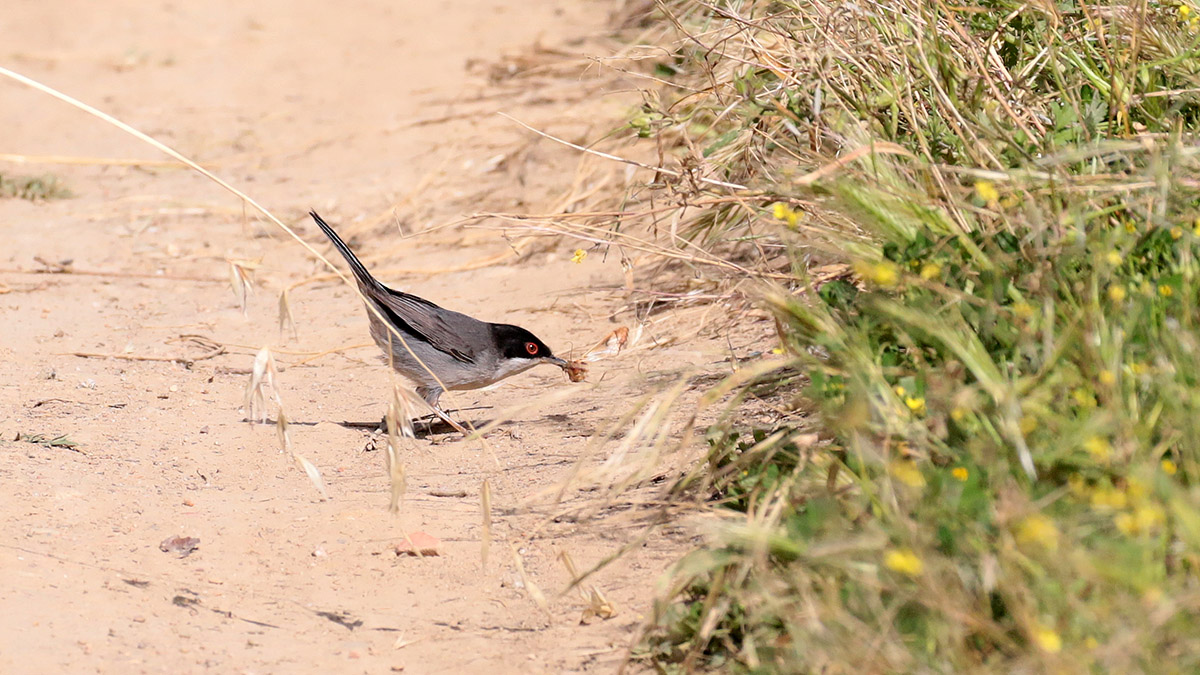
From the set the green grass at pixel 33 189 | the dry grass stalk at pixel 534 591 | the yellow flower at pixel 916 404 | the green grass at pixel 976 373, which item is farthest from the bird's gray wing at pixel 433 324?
the green grass at pixel 33 189

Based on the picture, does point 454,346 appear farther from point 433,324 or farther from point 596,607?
point 596,607

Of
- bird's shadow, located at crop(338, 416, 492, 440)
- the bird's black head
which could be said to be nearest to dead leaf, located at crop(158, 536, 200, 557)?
bird's shadow, located at crop(338, 416, 492, 440)

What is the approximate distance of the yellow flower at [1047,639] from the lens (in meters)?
1.85

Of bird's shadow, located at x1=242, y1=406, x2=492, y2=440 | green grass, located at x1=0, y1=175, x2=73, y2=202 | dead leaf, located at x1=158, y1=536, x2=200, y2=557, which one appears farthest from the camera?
green grass, located at x1=0, y1=175, x2=73, y2=202

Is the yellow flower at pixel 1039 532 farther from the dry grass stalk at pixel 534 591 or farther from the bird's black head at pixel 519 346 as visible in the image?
the bird's black head at pixel 519 346

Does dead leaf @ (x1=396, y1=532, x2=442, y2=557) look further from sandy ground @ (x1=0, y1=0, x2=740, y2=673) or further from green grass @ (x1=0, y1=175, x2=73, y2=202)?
green grass @ (x1=0, y1=175, x2=73, y2=202)

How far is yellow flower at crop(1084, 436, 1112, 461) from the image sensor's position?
2037mm

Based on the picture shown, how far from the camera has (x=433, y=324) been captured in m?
5.03

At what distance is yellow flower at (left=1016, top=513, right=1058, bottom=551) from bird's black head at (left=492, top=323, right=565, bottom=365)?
3.02 meters

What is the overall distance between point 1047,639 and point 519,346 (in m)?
3.25

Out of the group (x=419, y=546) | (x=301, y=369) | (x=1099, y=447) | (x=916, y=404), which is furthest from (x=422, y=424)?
(x=1099, y=447)

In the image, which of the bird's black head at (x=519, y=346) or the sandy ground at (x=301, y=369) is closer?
the sandy ground at (x=301, y=369)

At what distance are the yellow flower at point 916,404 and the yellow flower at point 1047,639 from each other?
2.31 feet

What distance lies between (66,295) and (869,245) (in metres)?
4.59
